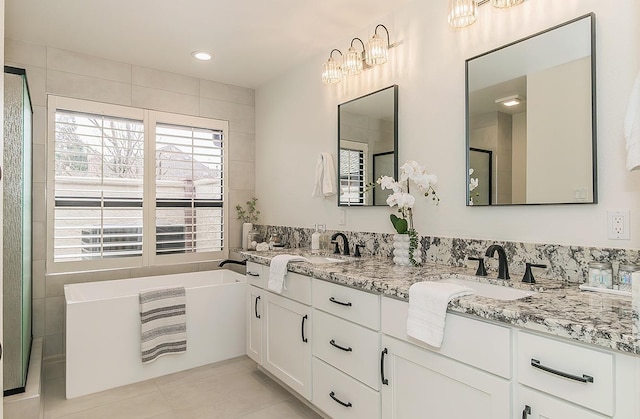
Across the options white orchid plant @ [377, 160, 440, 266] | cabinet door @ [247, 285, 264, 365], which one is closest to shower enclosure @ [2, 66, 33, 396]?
cabinet door @ [247, 285, 264, 365]

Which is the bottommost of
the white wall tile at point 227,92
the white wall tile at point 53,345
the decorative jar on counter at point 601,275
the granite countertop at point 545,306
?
the white wall tile at point 53,345

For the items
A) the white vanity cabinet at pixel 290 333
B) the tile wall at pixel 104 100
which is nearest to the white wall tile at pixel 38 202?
the tile wall at pixel 104 100

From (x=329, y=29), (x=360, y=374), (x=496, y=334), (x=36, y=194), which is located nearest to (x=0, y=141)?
(x=496, y=334)

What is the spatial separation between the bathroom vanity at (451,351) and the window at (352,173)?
0.57 metres

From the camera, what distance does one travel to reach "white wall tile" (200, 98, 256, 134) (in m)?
4.00

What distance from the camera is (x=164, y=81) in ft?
12.3

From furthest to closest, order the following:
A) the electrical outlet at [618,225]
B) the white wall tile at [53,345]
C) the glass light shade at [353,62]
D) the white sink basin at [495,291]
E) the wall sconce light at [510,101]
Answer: the white wall tile at [53,345] < the glass light shade at [353,62] < the wall sconce light at [510,101] < the white sink basin at [495,291] < the electrical outlet at [618,225]

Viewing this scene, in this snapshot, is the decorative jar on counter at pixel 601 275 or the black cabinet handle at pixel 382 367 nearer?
the decorative jar on counter at pixel 601 275

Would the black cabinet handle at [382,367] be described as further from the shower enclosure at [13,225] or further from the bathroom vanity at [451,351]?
the shower enclosure at [13,225]

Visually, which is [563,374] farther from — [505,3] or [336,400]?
[505,3]

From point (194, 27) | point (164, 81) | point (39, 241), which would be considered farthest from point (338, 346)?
point (164, 81)

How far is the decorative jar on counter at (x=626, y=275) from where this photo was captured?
1473 mm

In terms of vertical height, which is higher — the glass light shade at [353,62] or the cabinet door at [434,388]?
the glass light shade at [353,62]

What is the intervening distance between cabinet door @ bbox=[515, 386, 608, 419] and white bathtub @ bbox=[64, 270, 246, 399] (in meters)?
2.49
